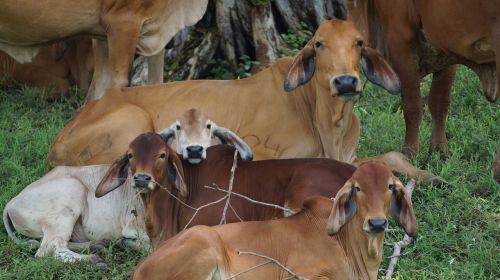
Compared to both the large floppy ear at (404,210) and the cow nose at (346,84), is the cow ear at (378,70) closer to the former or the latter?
the cow nose at (346,84)

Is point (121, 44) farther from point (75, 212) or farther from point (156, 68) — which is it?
point (75, 212)

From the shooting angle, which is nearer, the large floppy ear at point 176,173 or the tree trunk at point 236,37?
the large floppy ear at point 176,173

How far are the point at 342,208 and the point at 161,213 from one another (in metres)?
1.59

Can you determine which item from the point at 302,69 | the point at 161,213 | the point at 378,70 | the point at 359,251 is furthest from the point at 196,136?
the point at 359,251

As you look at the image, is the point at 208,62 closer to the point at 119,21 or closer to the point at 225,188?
the point at 119,21

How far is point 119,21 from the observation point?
360 inches

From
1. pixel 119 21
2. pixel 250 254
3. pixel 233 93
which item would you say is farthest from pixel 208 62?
pixel 250 254

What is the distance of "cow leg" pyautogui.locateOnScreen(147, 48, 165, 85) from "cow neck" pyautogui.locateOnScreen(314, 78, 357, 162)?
6.88 feet

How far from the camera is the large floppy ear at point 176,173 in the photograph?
698 cm

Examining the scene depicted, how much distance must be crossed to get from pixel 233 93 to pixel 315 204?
2.24m

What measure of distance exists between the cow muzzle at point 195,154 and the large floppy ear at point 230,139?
324mm

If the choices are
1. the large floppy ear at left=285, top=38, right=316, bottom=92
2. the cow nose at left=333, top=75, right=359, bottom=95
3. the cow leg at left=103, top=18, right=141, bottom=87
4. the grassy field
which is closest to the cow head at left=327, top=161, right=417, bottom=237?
the grassy field

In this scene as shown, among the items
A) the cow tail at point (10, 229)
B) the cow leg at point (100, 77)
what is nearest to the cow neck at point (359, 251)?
the cow tail at point (10, 229)

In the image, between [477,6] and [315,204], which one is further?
[477,6]
